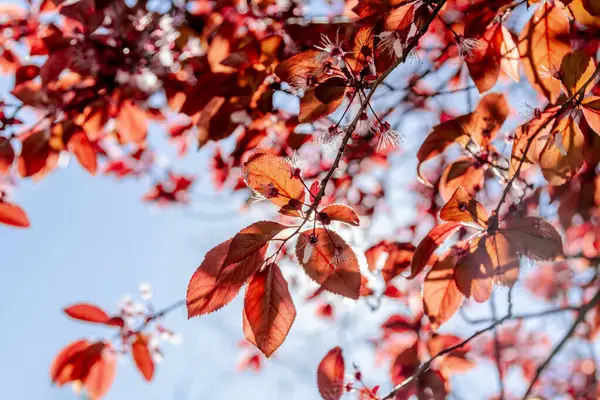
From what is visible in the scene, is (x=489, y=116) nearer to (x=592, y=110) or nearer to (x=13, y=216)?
(x=592, y=110)

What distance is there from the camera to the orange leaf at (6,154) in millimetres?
1188

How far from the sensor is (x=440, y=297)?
93 cm

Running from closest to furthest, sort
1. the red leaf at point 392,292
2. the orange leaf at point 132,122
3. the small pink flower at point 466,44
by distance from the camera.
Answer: the small pink flower at point 466,44 → the red leaf at point 392,292 → the orange leaf at point 132,122

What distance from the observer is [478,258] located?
2.90 feet

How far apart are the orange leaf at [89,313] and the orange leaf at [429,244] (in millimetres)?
759

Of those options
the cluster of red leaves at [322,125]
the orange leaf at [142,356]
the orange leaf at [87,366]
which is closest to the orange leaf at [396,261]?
the cluster of red leaves at [322,125]

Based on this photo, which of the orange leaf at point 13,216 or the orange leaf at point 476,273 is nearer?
the orange leaf at point 476,273

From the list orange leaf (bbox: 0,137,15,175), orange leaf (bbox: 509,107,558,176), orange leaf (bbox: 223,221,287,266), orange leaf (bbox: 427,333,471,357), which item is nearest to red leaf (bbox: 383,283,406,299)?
orange leaf (bbox: 427,333,471,357)

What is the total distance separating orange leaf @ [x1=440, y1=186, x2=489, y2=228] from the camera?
81 centimetres

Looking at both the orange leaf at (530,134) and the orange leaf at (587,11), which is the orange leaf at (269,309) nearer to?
the orange leaf at (530,134)

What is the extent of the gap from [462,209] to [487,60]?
30 cm

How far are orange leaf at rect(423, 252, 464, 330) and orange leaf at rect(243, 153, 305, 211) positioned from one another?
328 mm

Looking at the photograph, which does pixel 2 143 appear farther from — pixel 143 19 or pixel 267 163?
pixel 267 163

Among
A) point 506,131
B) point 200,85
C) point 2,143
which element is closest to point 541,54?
point 506,131
